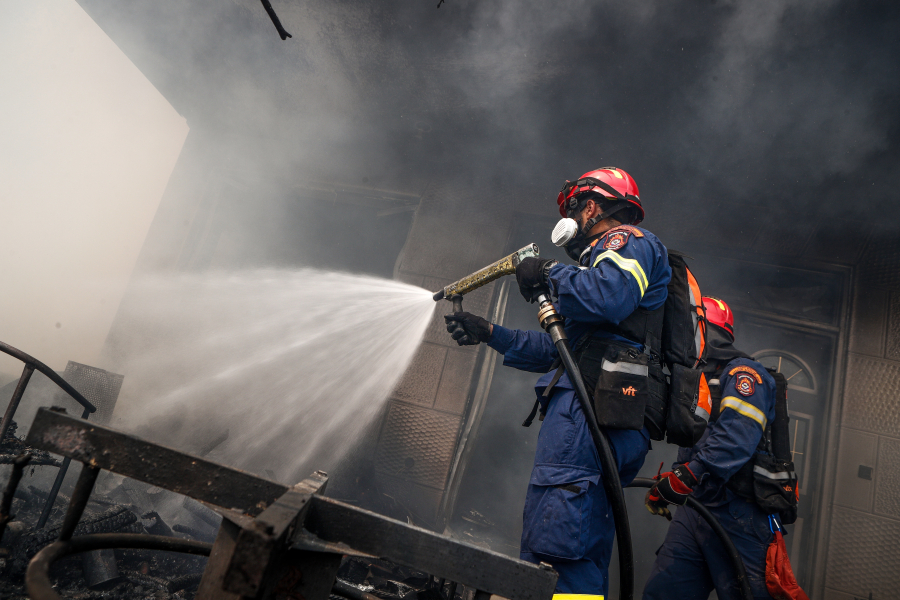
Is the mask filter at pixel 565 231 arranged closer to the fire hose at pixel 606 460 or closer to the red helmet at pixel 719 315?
the fire hose at pixel 606 460

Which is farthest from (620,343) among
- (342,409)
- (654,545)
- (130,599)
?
(654,545)

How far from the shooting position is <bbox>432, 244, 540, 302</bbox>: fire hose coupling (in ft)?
9.18

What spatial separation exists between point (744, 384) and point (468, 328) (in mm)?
2148

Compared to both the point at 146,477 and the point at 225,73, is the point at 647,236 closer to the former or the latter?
the point at 146,477

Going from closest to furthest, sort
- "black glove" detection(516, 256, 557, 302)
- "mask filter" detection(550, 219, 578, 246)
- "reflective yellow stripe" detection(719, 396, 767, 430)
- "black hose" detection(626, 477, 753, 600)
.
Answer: "black glove" detection(516, 256, 557, 302)
"mask filter" detection(550, 219, 578, 246)
"black hose" detection(626, 477, 753, 600)
"reflective yellow stripe" detection(719, 396, 767, 430)

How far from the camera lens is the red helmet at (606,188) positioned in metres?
2.72

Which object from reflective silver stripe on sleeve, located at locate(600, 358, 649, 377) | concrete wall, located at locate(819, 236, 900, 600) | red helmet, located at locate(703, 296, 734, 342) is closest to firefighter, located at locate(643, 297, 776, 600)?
red helmet, located at locate(703, 296, 734, 342)

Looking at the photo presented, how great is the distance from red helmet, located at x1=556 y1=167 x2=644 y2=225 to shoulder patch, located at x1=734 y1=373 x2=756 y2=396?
1.50 m

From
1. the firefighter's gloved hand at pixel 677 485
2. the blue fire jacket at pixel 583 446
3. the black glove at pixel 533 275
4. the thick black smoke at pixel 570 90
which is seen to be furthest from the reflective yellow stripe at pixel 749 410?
the thick black smoke at pixel 570 90

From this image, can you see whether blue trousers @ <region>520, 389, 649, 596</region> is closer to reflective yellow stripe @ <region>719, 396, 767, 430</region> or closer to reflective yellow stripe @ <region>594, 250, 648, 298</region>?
reflective yellow stripe @ <region>594, 250, 648, 298</region>

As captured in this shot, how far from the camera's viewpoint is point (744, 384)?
10.1 feet

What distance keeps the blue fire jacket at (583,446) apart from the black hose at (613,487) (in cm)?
5

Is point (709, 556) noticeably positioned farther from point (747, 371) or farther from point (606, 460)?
point (606, 460)

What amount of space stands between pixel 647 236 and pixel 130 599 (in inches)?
154
